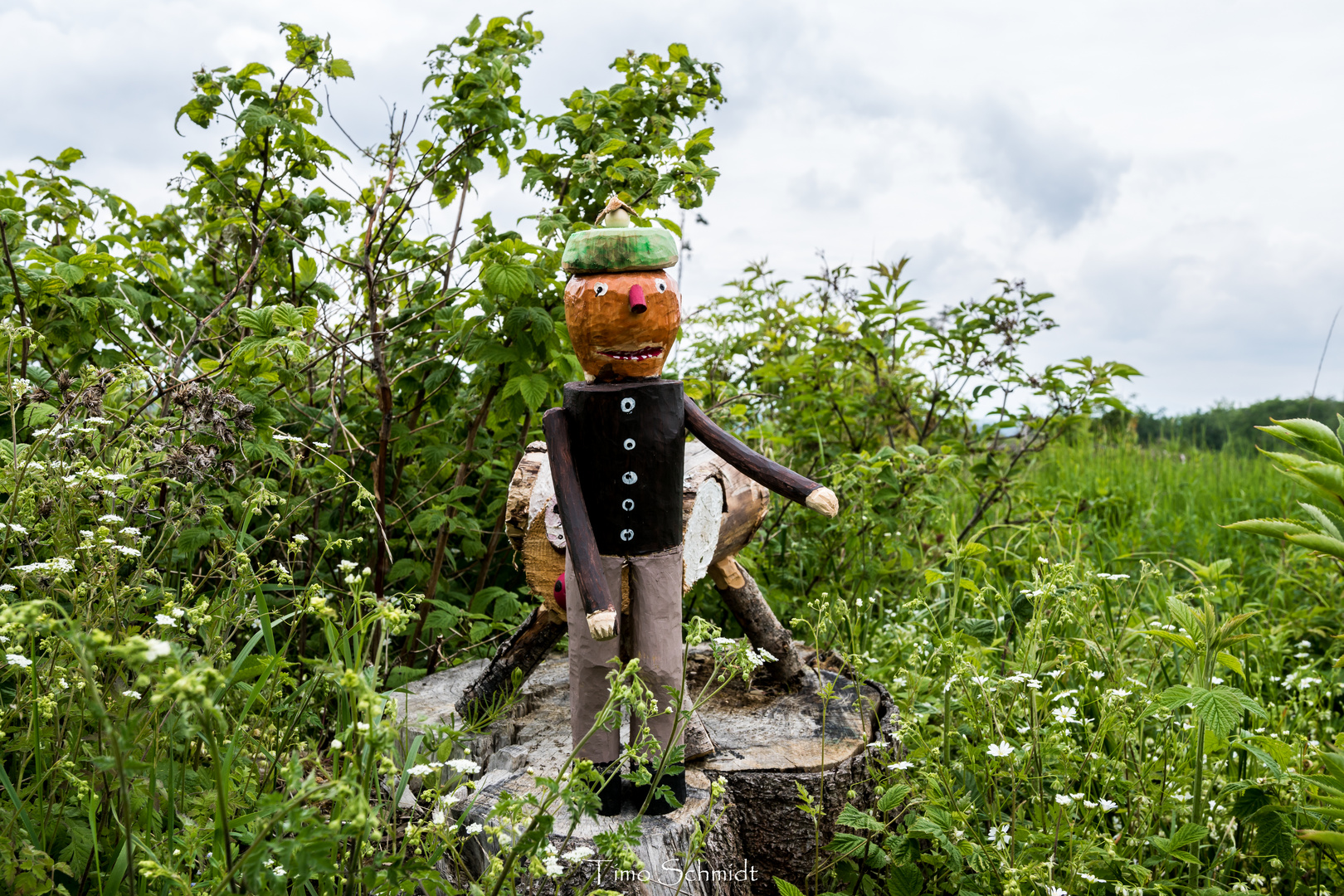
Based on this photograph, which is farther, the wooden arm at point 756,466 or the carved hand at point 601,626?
the wooden arm at point 756,466

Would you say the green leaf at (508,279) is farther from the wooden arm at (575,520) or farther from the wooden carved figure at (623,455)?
the wooden arm at (575,520)

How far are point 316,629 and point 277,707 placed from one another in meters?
1.26

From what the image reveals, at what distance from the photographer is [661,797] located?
2270mm

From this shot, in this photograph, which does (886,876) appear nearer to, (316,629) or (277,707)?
(277,707)

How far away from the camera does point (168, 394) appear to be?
2682mm

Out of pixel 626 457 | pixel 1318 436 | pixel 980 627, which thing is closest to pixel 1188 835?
pixel 980 627

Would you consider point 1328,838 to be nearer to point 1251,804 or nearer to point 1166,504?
point 1251,804

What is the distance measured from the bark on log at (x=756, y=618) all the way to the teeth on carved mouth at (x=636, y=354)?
0.83 m

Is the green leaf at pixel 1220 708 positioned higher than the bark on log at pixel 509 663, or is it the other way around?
the green leaf at pixel 1220 708

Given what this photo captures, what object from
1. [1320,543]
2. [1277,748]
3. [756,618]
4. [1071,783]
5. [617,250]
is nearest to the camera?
[1320,543]

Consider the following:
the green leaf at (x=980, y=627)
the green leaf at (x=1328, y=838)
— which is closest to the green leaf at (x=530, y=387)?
the green leaf at (x=980, y=627)

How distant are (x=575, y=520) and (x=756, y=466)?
538 millimetres

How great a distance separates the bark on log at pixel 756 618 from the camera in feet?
9.88

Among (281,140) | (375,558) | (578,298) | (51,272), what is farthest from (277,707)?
(281,140)
